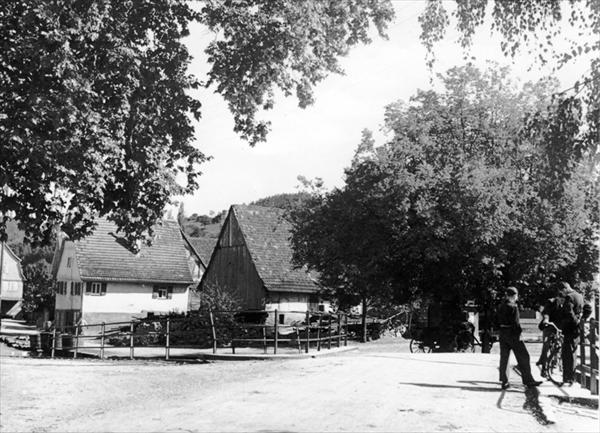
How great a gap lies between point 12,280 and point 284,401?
3274 inches

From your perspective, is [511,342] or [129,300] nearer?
[511,342]

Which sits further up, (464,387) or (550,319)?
(550,319)

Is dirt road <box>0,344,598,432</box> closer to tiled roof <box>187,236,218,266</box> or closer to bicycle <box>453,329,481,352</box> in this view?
bicycle <box>453,329,481,352</box>

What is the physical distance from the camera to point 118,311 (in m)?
49.6

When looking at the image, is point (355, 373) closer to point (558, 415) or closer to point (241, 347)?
point (558, 415)

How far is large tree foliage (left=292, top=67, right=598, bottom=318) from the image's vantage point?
82.5 ft

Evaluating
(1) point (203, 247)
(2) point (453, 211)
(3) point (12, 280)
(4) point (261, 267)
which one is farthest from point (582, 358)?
(3) point (12, 280)

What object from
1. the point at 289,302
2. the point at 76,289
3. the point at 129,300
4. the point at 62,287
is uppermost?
the point at 62,287

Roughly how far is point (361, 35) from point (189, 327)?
18982mm

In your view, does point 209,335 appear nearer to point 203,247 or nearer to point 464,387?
point 464,387

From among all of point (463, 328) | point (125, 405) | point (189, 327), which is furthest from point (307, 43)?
point (189, 327)

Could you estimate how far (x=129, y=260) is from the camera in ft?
167

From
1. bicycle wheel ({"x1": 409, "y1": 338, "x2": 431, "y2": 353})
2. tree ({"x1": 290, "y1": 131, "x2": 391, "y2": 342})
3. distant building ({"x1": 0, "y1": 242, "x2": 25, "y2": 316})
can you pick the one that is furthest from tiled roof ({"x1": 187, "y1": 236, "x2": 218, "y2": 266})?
bicycle wheel ({"x1": 409, "y1": 338, "x2": 431, "y2": 353})

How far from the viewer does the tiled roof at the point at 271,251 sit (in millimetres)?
42906
